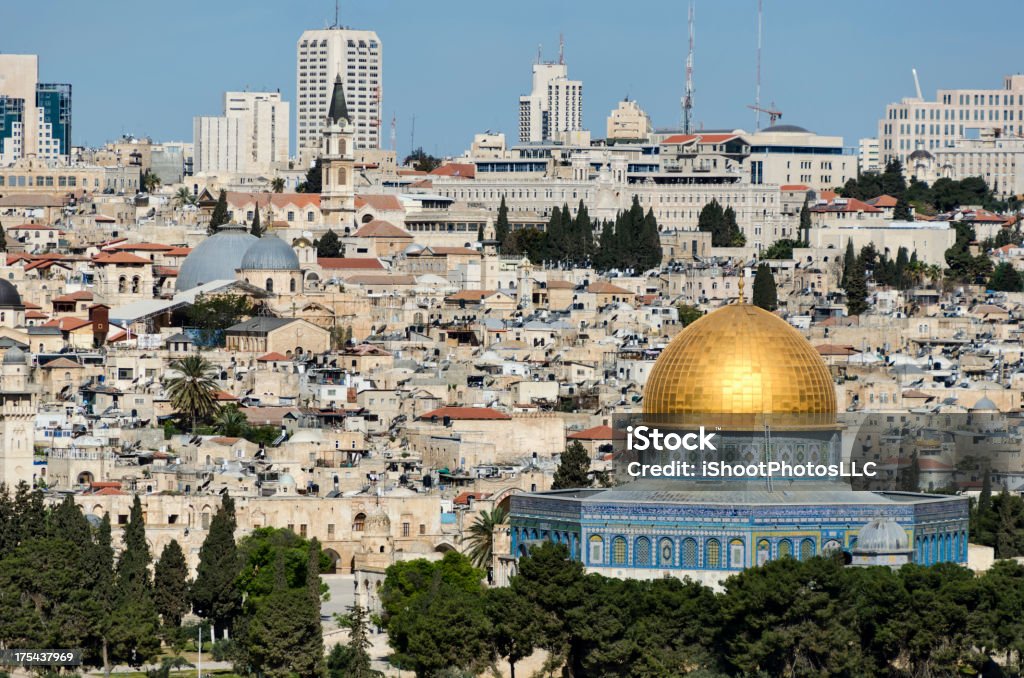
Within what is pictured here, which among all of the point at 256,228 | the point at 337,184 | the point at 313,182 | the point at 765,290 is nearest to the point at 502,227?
the point at 337,184

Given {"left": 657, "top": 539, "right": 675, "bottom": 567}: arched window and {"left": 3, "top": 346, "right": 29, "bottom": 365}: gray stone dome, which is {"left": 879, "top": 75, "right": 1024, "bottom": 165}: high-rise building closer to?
{"left": 3, "top": 346, "right": 29, "bottom": 365}: gray stone dome

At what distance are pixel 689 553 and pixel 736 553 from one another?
78 centimetres

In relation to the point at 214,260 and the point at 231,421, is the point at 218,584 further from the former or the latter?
the point at 214,260

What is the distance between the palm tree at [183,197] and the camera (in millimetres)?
133625

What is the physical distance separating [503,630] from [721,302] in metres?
59.2

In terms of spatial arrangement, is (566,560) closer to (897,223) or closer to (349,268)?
(349,268)

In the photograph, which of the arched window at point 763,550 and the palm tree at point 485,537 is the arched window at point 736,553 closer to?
the arched window at point 763,550

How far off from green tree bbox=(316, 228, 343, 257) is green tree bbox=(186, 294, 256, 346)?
1618 cm

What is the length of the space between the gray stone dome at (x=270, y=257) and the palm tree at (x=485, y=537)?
41758 millimetres

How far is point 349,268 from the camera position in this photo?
368 ft

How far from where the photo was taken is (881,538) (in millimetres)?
53750

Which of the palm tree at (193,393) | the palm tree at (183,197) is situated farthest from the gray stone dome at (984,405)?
the palm tree at (183,197)

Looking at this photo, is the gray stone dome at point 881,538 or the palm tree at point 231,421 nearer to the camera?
the gray stone dome at point 881,538

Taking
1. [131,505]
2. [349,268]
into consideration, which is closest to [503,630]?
[131,505]
